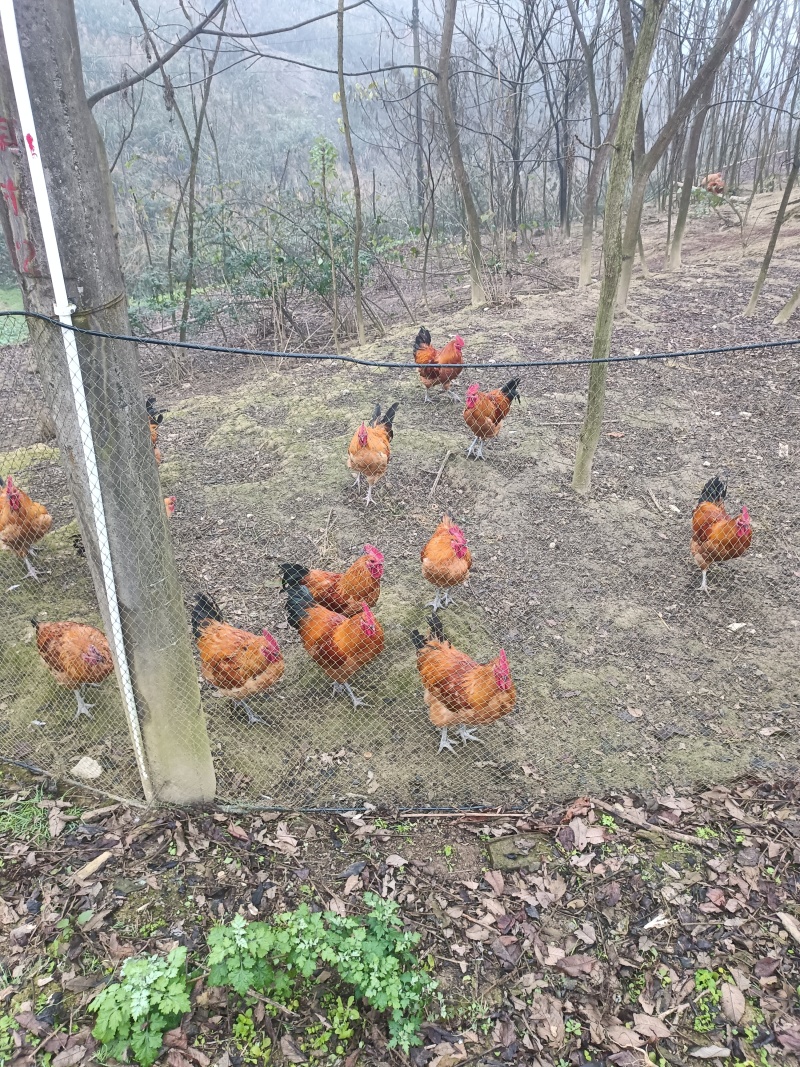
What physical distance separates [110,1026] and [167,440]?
5372 millimetres

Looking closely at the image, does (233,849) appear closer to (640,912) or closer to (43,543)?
(640,912)

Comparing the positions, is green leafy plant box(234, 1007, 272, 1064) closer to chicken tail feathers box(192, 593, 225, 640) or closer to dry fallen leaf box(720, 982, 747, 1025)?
dry fallen leaf box(720, 982, 747, 1025)

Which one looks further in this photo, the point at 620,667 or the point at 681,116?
the point at 681,116

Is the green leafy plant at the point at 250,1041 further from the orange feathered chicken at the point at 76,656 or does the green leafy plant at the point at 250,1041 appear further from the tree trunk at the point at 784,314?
the tree trunk at the point at 784,314

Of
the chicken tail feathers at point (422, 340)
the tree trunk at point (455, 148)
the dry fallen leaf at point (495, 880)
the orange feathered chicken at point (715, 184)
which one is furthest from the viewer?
the orange feathered chicken at point (715, 184)

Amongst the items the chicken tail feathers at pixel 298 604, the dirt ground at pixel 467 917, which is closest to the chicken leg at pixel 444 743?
the dirt ground at pixel 467 917

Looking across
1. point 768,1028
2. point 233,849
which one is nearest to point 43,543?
point 233,849

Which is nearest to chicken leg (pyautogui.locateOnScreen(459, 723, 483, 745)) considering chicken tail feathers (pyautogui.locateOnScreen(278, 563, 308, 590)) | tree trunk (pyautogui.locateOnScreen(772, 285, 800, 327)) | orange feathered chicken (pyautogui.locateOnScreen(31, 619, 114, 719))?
chicken tail feathers (pyautogui.locateOnScreen(278, 563, 308, 590))

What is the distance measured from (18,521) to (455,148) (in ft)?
22.5

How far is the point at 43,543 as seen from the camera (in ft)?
14.8

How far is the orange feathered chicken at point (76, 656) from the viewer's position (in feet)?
10.1

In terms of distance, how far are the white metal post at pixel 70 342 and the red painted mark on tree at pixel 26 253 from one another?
0.06 m

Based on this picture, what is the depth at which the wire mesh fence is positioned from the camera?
295cm

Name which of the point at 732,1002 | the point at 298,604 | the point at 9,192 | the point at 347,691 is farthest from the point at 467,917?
the point at 9,192
